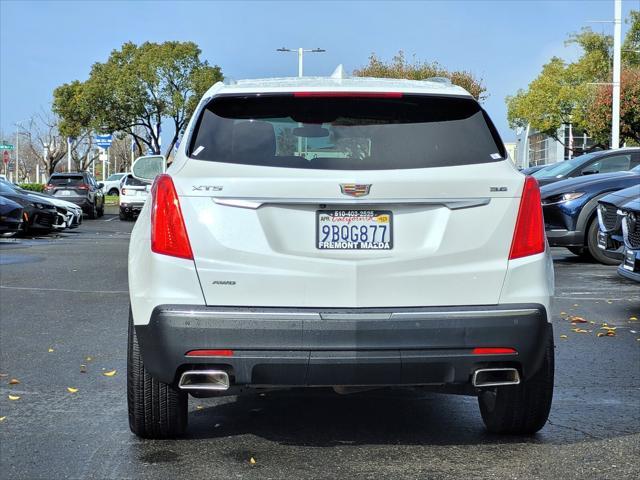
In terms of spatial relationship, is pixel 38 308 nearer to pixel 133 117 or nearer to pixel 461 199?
pixel 461 199

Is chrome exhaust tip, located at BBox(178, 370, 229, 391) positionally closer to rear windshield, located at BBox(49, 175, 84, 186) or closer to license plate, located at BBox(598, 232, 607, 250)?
license plate, located at BBox(598, 232, 607, 250)

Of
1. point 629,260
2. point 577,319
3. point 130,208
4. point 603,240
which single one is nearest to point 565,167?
point 603,240

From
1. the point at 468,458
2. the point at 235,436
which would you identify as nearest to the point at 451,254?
the point at 468,458

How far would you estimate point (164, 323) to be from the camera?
4070 millimetres

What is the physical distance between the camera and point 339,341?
3.99m

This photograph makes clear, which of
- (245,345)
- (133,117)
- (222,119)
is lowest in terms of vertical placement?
(245,345)

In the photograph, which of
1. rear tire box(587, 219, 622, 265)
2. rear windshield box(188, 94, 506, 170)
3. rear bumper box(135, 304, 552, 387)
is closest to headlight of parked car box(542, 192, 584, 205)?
rear tire box(587, 219, 622, 265)

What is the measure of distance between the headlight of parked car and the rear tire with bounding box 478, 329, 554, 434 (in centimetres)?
899

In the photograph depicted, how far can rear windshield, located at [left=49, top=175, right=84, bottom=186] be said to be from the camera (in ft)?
113

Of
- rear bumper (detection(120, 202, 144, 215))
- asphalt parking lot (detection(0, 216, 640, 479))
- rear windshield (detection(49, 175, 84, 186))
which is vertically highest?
rear windshield (detection(49, 175, 84, 186))

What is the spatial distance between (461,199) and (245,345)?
1.11 meters

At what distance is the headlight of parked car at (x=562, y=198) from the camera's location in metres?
13.4

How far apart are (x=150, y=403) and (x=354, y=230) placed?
1.34 meters

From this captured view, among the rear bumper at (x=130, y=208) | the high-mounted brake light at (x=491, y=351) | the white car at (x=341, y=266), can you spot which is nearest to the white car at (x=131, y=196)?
the rear bumper at (x=130, y=208)
